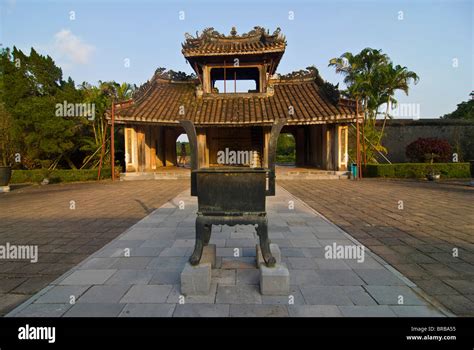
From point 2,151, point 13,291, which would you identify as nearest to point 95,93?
point 2,151

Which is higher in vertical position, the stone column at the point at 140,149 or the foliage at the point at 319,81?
the foliage at the point at 319,81

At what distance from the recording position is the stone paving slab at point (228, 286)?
96.2 inches

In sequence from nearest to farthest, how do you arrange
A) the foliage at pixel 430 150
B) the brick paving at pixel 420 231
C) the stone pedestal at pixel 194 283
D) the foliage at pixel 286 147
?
the stone pedestal at pixel 194 283 → the brick paving at pixel 420 231 → the foliage at pixel 430 150 → the foliage at pixel 286 147

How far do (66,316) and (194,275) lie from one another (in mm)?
1200

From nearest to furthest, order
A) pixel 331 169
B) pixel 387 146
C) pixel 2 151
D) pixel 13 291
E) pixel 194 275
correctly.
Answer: pixel 194 275 → pixel 13 291 → pixel 2 151 → pixel 331 169 → pixel 387 146

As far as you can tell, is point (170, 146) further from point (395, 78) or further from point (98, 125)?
point (395, 78)

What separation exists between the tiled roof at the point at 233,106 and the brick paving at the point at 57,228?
535 cm

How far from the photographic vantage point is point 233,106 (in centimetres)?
1475

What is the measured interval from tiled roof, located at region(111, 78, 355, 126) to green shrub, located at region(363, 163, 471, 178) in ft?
11.8

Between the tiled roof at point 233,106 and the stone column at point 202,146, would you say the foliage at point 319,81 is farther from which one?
the stone column at point 202,146

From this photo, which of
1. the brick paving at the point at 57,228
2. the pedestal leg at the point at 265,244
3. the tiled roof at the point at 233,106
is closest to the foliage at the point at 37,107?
the tiled roof at the point at 233,106

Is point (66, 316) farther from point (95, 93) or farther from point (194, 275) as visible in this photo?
point (95, 93)

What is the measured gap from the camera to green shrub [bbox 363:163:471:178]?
1352cm

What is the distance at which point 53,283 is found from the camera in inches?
119
